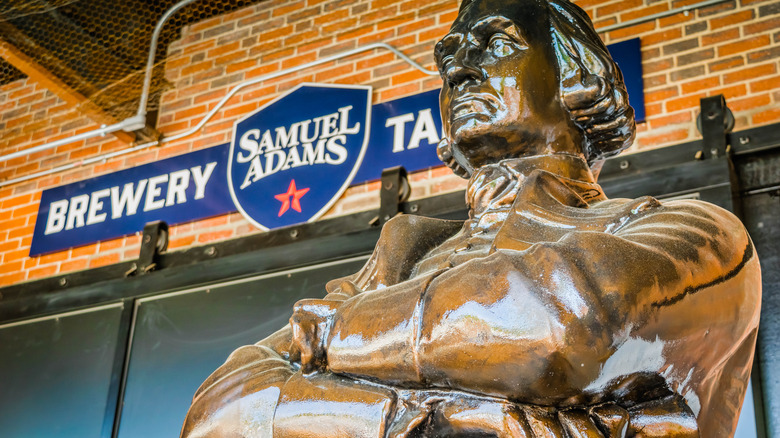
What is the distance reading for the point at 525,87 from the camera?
1.80 metres

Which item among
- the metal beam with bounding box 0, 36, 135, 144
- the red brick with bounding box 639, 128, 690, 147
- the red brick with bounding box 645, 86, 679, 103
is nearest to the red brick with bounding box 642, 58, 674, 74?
the red brick with bounding box 645, 86, 679, 103

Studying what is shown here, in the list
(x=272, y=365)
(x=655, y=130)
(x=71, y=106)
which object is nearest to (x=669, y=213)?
(x=272, y=365)

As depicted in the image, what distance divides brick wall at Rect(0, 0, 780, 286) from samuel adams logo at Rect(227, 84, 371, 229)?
124 millimetres

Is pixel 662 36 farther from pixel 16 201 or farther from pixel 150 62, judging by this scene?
pixel 16 201

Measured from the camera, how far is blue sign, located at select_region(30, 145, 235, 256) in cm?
522

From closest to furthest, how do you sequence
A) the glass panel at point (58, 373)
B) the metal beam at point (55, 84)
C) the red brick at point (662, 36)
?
the red brick at point (662, 36), the glass panel at point (58, 373), the metal beam at point (55, 84)

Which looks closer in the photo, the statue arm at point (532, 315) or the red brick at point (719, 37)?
the statue arm at point (532, 315)

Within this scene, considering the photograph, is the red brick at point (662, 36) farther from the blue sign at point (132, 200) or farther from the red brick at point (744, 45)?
the blue sign at point (132, 200)

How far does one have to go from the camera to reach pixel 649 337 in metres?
1.22

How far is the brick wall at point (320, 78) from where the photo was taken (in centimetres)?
409

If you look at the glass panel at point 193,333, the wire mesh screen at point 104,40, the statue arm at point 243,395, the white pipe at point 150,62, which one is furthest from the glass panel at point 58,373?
the statue arm at point 243,395

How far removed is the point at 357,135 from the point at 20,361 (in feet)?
7.51

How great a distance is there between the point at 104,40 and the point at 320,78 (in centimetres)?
127

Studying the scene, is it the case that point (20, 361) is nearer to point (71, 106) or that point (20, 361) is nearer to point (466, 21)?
point (71, 106)
